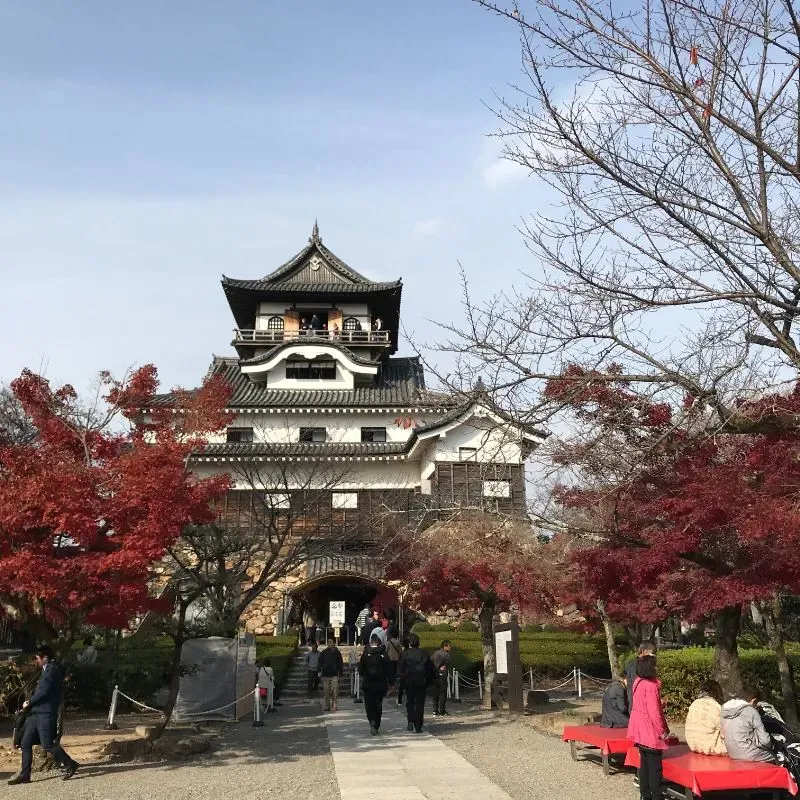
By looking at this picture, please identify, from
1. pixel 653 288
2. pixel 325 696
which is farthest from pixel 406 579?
pixel 653 288

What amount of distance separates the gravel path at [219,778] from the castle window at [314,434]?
70.0 feet

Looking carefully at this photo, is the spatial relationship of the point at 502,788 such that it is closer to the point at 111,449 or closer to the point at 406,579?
the point at 111,449

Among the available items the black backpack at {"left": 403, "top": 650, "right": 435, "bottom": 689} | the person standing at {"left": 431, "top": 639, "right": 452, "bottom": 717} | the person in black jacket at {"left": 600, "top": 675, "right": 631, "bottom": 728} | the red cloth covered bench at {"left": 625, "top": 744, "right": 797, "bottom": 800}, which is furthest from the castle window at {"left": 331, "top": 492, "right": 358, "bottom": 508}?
the red cloth covered bench at {"left": 625, "top": 744, "right": 797, "bottom": 800}

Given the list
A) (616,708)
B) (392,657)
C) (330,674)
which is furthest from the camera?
(392,657)

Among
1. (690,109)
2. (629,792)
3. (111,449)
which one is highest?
(690,109)

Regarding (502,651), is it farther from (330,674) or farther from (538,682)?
(538,682)

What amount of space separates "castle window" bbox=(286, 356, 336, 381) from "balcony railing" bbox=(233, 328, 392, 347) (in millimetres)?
1370

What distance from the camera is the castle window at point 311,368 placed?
3594 cm

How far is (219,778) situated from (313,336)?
1115 inches

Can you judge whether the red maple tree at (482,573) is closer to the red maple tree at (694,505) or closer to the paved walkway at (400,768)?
the paved walkway at (400,768)

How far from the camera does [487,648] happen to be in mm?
17891

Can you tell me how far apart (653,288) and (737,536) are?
198 inches

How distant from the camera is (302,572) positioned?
99.3ft

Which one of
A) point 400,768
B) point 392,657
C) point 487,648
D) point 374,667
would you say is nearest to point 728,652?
point 400,768
